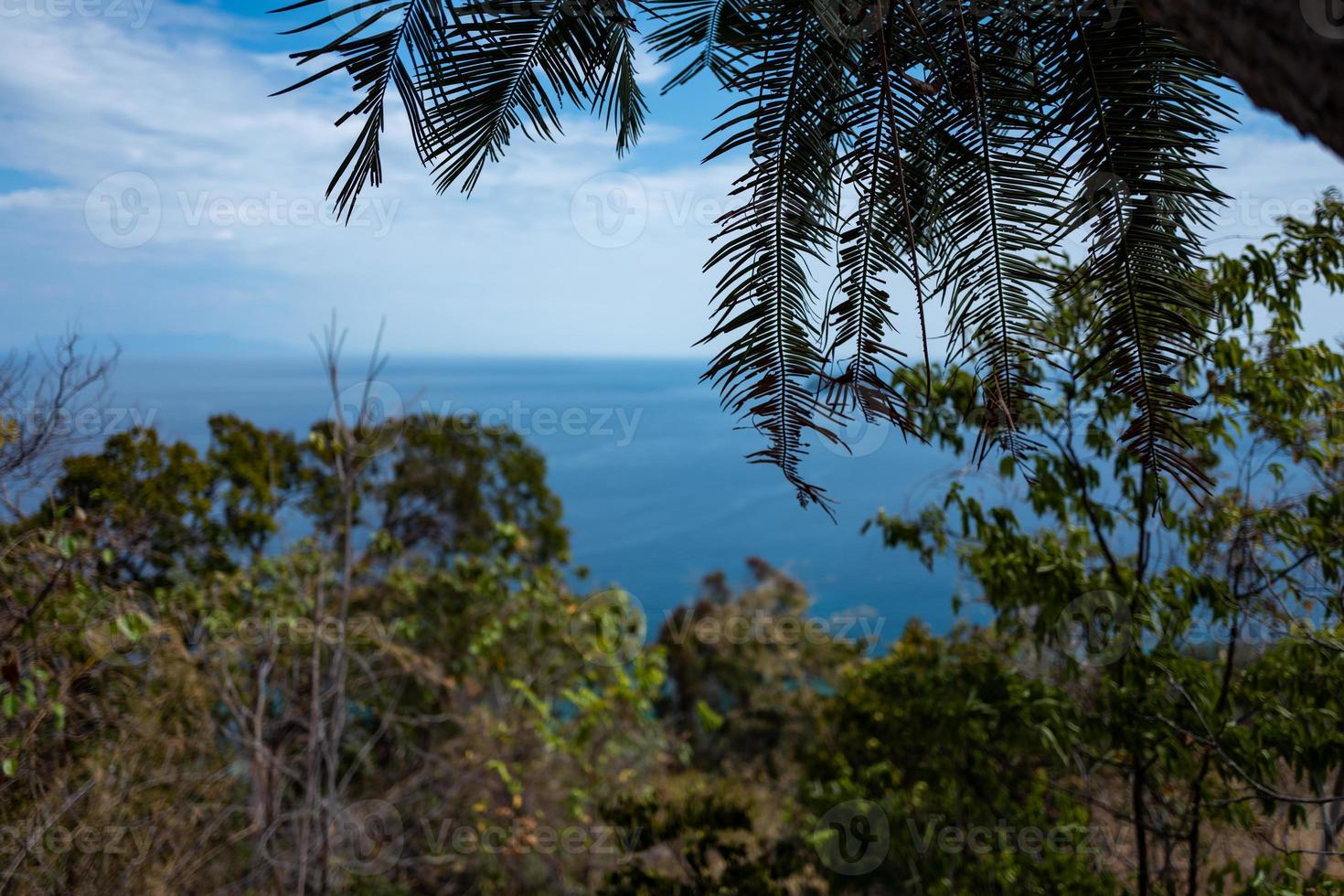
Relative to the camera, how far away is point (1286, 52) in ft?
2.35

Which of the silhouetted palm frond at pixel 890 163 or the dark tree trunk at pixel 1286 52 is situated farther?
the silhouetted palm frond at pixel 890 163

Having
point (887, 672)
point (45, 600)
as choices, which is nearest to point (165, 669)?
point (45, 600)

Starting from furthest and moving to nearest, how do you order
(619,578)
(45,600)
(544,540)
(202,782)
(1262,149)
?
(619,578) < (544,540) < (202,782) < (45,600) < (1262,149)

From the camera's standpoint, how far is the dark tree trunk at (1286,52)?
0.69 meters

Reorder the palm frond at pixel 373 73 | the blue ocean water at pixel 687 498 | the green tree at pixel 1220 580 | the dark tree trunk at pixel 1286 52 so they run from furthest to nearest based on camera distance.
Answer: the blue ocean water at pixel 687 498, the green tree at pixel 1220 580, the palm frond at pixel 373 73, the dark tree trunk at pixel 1286 52

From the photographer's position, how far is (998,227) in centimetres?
181

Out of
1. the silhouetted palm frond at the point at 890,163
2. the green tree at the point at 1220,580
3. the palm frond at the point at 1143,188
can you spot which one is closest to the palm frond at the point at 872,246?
the silhouetted palm frond at the point at 890,163

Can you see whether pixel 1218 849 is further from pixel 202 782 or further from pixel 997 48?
pixel 202 782

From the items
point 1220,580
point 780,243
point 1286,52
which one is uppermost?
point 780,243

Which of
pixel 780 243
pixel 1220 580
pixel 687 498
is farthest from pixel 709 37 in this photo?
pixel 687 498

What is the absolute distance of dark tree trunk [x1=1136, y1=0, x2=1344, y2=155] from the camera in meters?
0.69

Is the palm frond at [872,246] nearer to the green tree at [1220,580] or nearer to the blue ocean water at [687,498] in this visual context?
the green tree at [1220,580]

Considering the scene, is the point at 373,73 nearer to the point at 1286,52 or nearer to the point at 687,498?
the point at 1286,52

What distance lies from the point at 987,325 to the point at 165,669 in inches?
214
